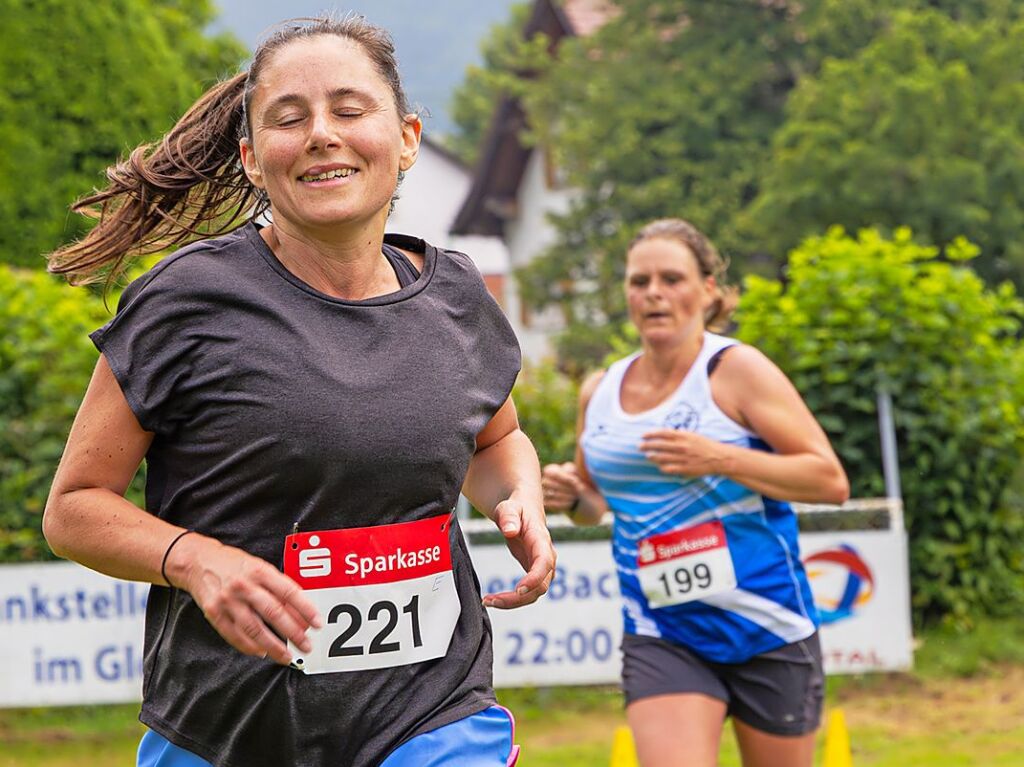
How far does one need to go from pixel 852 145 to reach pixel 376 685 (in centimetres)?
1547

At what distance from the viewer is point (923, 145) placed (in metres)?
A: 17.6

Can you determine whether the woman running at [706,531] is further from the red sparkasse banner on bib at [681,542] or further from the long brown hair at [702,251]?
the long brown hair at [702,251]

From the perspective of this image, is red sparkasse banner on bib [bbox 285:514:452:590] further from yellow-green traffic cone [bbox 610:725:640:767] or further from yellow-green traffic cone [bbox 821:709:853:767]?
yellow-green traffic cone [bbox 821:709:853:767]

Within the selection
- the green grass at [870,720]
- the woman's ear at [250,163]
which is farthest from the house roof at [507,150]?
the woman's ear at [250,163]

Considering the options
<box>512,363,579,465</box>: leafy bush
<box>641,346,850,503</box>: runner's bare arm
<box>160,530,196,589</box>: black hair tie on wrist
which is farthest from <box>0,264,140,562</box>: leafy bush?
<box>160,530,196,589</box>: black hair tie on wrist

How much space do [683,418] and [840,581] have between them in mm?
3430

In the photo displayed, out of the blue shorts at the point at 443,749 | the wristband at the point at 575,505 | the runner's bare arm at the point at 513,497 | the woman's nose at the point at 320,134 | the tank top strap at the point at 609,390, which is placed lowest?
the blue shorts at the point at 443,749

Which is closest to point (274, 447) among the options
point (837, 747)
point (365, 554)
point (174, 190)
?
point (365, 554)

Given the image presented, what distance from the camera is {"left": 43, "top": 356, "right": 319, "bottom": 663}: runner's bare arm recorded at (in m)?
2.47

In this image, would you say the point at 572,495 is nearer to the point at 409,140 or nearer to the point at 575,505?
the point at 575,505

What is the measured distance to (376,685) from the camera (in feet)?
9.32

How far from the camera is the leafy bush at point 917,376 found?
341 inches

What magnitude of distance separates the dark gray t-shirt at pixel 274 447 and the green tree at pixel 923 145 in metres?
14.9

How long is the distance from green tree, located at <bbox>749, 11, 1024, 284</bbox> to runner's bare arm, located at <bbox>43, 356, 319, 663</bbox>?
598 inches
